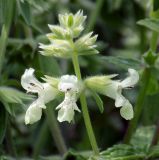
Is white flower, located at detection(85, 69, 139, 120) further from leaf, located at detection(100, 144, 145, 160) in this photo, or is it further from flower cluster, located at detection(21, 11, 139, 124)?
leaf, located at detection(100, 144, 145, 160)

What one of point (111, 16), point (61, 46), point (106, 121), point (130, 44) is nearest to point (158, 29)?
point (61, 46)

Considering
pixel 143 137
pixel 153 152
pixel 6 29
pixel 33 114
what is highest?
pixel 6 29

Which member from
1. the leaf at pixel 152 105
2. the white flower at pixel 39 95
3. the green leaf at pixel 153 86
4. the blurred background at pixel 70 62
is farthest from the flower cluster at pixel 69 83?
the leaf at pixel 152 105

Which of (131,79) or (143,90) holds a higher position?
(131,79)

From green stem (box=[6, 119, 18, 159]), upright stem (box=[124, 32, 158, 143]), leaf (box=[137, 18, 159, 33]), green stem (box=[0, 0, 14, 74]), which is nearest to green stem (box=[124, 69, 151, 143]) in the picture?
upright stem (box=[124, 32, 158, 143])

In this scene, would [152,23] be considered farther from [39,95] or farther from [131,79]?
[39,95]

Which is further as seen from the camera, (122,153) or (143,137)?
(143,137)

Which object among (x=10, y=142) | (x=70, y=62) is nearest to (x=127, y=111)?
(x=10, y=142)
